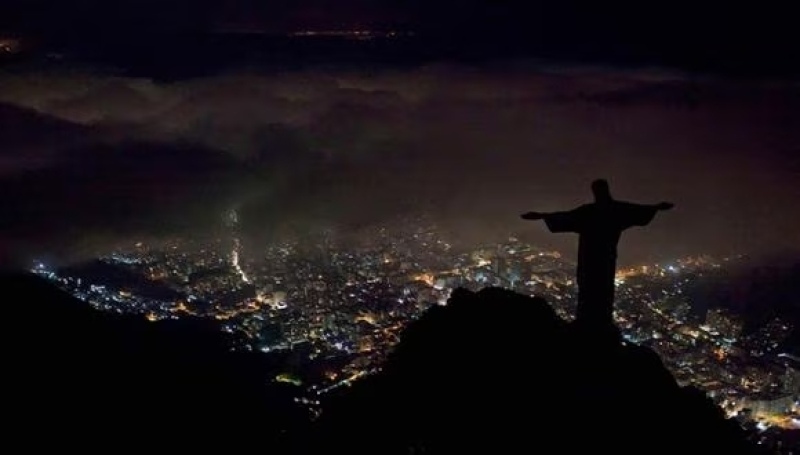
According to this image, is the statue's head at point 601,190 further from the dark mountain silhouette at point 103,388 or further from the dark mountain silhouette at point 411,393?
the dark mountain silhouette at point 103,388

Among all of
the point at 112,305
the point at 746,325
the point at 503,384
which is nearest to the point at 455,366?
the point at 503,384

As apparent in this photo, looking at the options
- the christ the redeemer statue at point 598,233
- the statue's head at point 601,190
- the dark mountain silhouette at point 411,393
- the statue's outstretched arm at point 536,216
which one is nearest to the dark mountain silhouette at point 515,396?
the dark mountain silhouette at point 411,393

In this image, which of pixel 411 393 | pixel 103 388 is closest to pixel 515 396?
pixel 411 393

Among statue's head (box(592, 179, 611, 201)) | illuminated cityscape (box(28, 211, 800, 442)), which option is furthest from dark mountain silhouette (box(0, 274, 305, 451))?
illuminated cityscape (box(28, 211, 800, 442))

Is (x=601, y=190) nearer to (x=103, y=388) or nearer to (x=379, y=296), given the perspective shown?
(x=103, y=388)

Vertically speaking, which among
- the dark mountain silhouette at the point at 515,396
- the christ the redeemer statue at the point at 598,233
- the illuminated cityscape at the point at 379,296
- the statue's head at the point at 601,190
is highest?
the statue's head at the point at 601,190

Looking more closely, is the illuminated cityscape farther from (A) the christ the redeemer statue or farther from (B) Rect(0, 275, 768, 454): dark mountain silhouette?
(A) the christ the redeemer statue
